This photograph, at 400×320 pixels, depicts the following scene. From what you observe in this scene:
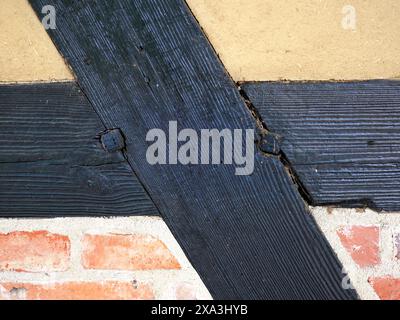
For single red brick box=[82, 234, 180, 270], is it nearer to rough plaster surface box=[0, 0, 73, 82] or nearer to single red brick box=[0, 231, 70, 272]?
single red brick box=[0, 231, 70, 272]

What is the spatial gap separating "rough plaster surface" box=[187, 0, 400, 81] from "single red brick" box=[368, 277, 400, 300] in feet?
1.05

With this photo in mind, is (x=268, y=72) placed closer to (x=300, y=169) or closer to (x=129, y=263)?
(x=300, y=169)

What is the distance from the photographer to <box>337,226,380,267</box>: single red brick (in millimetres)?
750

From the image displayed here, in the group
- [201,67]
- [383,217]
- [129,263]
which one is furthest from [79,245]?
[383,217]

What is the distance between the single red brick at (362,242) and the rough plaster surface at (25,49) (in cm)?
52

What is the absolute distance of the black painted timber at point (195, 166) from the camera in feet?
2.46

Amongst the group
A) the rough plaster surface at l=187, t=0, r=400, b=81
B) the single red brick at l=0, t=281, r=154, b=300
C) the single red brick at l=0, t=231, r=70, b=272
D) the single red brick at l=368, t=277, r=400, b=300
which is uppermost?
the rough plaster surface at l=187, t=0, r=400, b=81

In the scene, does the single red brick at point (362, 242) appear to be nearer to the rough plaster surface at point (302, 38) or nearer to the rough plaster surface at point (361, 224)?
the rough plaster surface at point (361, 224)

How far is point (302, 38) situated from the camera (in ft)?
2.47

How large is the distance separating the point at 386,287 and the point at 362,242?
0.08 m

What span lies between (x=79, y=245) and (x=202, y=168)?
25 centimetres
